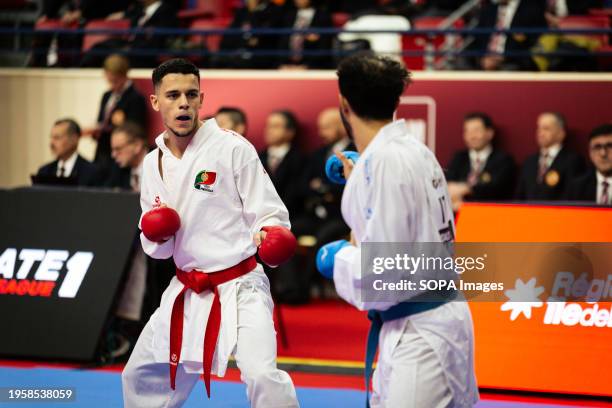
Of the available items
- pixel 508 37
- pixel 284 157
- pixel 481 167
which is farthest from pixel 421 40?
pixel 284 157

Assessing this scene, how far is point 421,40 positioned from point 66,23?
15.1 feet

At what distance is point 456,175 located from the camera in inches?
385

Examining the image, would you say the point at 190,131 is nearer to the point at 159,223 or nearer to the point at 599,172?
the point at 159,223

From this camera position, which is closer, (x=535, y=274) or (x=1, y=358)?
(x=535, y=274)

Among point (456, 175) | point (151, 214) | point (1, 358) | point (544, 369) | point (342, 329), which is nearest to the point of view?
point (151, 214)

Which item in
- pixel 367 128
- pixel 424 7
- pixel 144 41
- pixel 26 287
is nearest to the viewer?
pixel 367 128

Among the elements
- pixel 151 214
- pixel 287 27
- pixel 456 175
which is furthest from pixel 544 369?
pixel 287 27

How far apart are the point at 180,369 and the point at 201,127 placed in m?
1.15

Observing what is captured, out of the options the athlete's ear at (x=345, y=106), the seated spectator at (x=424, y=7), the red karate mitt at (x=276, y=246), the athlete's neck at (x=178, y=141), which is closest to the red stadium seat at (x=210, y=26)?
the seated spectator at (x=424, y=7)

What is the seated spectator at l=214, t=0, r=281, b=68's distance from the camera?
11.2 m

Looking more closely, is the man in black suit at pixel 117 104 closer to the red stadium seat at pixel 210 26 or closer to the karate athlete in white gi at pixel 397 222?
the red stadium seat at pixel 210 26

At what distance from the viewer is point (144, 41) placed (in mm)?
11422

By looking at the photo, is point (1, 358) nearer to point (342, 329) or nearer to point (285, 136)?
point (342, 329)

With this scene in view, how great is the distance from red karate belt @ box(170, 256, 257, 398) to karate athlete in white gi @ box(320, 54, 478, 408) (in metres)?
1.05
